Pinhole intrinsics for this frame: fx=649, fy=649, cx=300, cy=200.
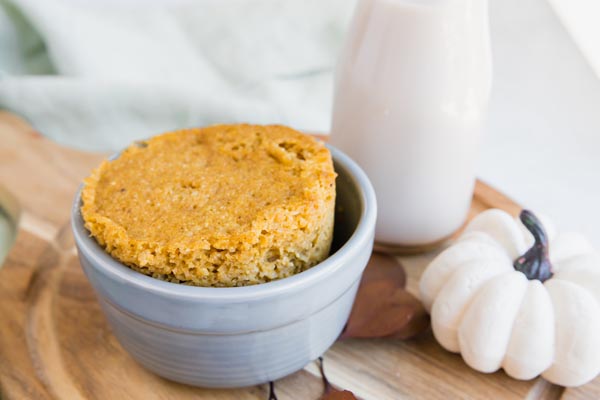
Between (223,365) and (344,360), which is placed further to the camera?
(344,360)

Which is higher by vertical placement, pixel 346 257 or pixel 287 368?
pixel 346 257

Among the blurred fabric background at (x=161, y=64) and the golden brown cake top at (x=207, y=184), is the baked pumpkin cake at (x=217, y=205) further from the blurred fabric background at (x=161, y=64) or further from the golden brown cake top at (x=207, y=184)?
the blurred fabric background at (x=161, y=64)

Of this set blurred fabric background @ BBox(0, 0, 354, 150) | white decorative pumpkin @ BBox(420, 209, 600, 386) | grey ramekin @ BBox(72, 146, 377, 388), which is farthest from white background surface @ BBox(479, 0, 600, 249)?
grey ramekin @ BBox(72, 146, 377, 388)

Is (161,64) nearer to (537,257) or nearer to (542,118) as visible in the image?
(542,118)

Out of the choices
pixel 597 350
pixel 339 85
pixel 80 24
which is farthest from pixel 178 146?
pixel 80 24

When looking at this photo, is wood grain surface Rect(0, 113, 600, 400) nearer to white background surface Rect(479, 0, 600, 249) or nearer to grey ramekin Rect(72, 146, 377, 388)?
grey ramekin Rect(72, 146, 377, 388)

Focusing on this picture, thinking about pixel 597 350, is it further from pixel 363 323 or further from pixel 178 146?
pixel 178 146

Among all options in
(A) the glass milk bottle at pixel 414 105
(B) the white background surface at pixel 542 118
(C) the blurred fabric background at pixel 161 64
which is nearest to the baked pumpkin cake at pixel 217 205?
(A) the glass milk bottle at pixel 414 105
